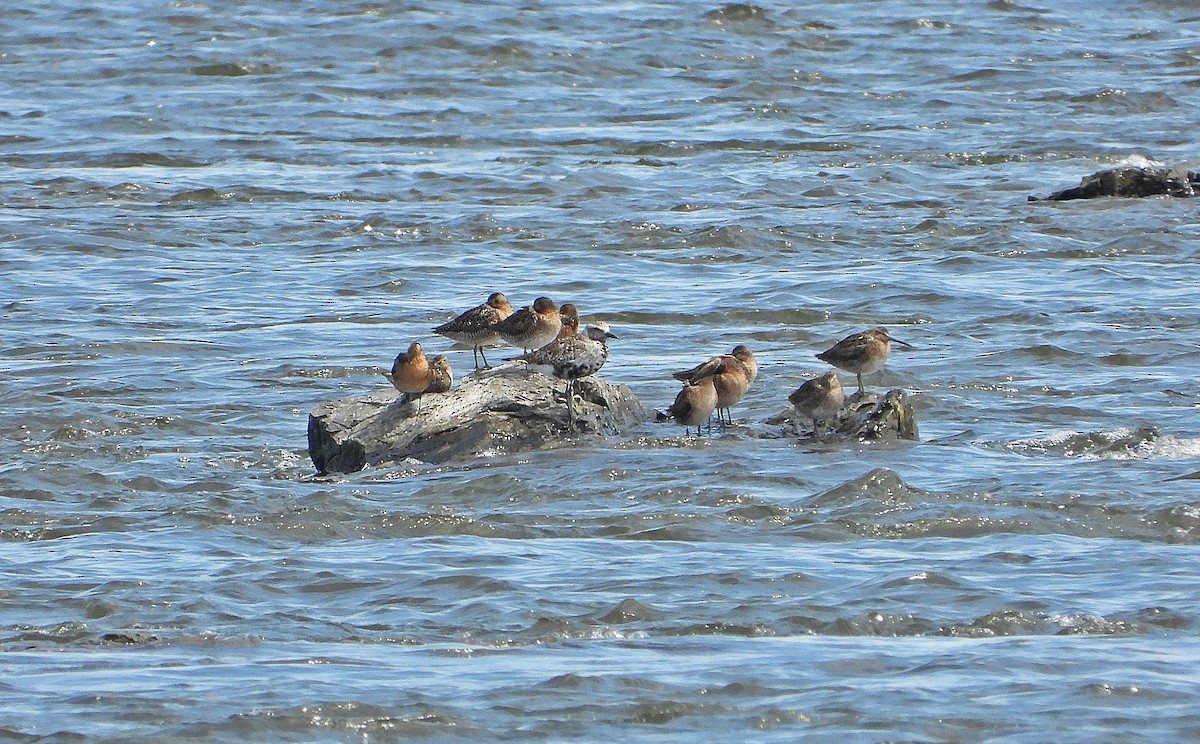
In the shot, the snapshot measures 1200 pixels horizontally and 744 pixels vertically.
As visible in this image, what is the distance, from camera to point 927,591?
8.30 meters

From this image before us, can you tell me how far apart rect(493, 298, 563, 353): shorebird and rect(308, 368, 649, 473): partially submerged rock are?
41 centimetres

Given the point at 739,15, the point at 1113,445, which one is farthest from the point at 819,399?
the point at 739,15

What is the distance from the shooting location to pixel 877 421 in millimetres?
11328

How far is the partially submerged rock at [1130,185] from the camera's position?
64.5 ft

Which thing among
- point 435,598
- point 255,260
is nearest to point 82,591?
point 435,598

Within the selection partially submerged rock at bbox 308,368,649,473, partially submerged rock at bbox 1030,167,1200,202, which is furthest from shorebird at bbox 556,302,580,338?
partially submerged rock at bbox 1030,167,1200,202

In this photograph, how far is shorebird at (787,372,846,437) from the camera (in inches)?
441

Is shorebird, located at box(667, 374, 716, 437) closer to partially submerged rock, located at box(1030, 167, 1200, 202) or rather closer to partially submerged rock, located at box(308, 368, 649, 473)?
partially submerged rock, located at box(308, 368, 649, 473)

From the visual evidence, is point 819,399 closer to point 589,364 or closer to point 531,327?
point 589,364

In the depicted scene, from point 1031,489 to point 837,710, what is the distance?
3573 mm

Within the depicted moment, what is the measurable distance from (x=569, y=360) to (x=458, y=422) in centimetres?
79

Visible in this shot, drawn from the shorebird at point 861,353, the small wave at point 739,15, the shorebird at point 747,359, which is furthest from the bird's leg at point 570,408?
the small wave at point 739,15

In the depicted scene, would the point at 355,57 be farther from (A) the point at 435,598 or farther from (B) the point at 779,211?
(A) the point at 435,598

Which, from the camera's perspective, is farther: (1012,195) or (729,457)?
(1012,195)
